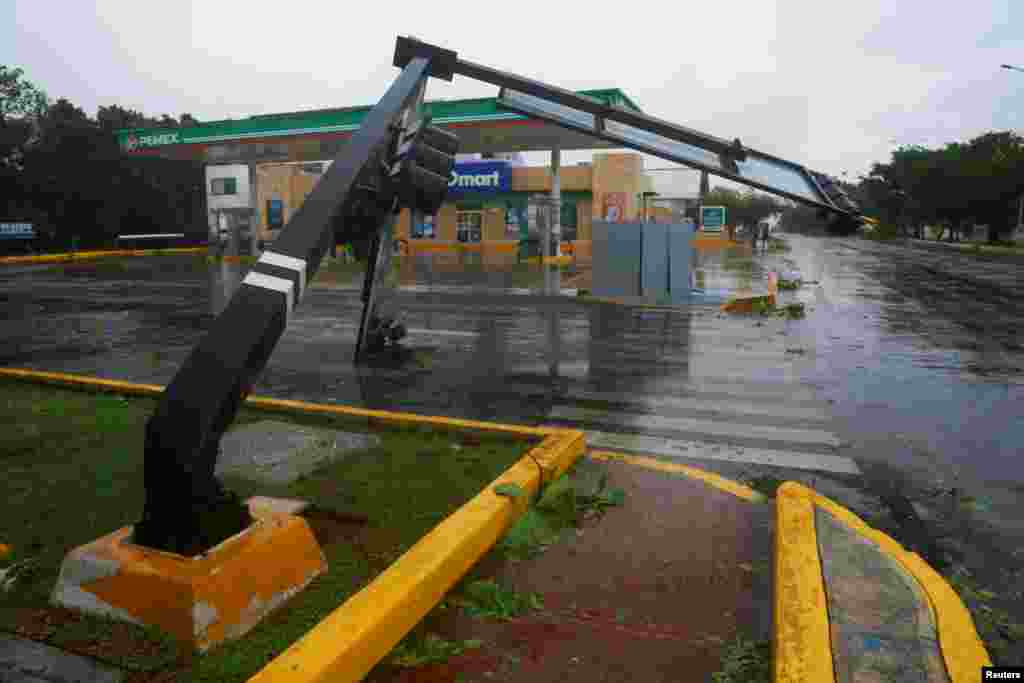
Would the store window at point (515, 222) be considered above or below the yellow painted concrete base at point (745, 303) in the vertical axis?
above

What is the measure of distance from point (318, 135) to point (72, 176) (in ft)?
79.0

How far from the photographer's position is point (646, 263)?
1875 cm

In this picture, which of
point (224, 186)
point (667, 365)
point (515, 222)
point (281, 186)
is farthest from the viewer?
point (224, 186)

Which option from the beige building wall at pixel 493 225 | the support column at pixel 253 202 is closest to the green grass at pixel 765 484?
the support column at pixel 253 202

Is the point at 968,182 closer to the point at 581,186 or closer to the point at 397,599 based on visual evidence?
the point at 581,186

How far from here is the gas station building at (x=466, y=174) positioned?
25309 mm

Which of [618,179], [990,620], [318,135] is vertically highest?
[318,135]

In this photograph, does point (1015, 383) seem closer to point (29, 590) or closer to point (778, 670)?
point (778, 670)

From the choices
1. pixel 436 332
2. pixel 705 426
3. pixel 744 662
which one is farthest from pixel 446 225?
pixel 744 662

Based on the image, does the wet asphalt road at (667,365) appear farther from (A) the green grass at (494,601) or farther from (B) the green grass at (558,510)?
(A) the green grass at (494,601)

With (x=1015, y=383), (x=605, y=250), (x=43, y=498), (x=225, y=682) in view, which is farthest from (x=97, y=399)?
(x=605, y=250)

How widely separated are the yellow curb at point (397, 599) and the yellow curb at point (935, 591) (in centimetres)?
151

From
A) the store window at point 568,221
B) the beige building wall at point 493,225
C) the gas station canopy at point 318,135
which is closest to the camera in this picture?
the gas station canopy at point 318,135

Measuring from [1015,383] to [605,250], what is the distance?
36.4 ft
